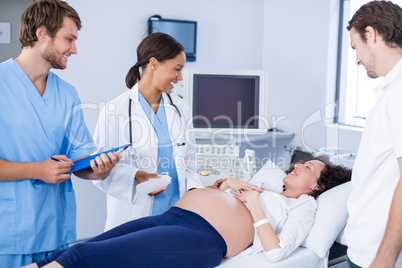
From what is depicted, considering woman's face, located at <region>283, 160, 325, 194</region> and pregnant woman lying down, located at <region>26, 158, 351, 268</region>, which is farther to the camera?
woman's face, located at <region>283, 160, 325, 194</region>

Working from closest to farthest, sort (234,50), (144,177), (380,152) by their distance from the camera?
(380,152) → (144,177) → (234,50)

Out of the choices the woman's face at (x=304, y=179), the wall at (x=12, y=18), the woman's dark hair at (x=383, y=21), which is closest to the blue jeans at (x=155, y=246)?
the woman's face at (x=304, y=179)

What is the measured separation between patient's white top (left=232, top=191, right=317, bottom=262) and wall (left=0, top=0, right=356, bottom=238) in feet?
4.68

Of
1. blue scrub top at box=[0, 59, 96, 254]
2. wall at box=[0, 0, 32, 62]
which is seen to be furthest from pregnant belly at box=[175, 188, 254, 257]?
wall at box=[0, 0, 32, 62]

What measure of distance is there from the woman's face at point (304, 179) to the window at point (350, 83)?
114 cm

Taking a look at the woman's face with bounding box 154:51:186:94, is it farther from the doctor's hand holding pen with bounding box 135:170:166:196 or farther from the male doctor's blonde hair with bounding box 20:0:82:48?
the male doctor's blonde hair with bounding box 20:0:82:48

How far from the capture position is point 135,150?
192cm

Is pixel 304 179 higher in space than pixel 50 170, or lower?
lower

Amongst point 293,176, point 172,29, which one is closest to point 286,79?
point 172,29

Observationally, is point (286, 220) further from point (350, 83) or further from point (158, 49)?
point (350, 83)

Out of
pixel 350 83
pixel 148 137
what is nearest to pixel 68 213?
pixel 148 137

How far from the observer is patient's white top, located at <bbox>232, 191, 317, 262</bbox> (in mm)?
1582

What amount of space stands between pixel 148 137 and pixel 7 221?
2.45ft

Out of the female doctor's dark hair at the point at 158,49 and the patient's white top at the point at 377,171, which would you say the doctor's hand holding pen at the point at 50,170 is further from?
the patient's white top at the point at 377,171
